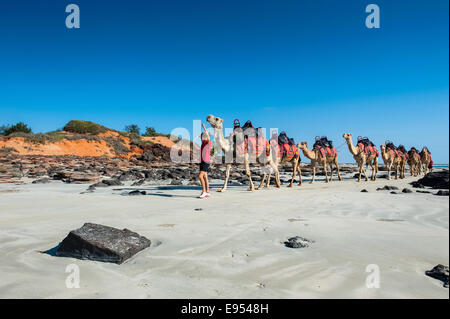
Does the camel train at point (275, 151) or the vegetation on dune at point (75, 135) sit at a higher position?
the vegetation on dune at point (75, 135)

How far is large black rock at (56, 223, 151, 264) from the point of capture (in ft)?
9.36

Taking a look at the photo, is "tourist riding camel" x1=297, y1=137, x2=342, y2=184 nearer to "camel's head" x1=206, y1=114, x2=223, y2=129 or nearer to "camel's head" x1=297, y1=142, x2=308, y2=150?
"camel's head" x1=297, y1=142, x2=308, y2=150

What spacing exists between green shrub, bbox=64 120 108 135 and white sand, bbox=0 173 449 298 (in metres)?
51.6

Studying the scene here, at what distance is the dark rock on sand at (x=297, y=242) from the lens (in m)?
3.29

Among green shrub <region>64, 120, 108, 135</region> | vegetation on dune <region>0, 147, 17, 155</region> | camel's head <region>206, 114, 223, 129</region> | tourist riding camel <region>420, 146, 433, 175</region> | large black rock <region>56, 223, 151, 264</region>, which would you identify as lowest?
large black rock <region>56, 223, 151, 264</region>

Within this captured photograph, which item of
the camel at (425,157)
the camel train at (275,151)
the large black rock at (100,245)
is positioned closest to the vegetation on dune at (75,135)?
the camel train at (275,151)

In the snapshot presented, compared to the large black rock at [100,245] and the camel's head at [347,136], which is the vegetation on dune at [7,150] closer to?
the camel's head at [347,136]

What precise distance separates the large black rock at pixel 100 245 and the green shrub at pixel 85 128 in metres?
54.0

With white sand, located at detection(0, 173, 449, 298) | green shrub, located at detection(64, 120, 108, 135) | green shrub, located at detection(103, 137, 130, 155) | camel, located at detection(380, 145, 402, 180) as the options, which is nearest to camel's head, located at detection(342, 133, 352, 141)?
camel, located at detection(380, 145, 402, 180)

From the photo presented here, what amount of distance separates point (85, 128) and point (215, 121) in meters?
51.1

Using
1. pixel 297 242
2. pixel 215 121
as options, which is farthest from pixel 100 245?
pixel 215 121
